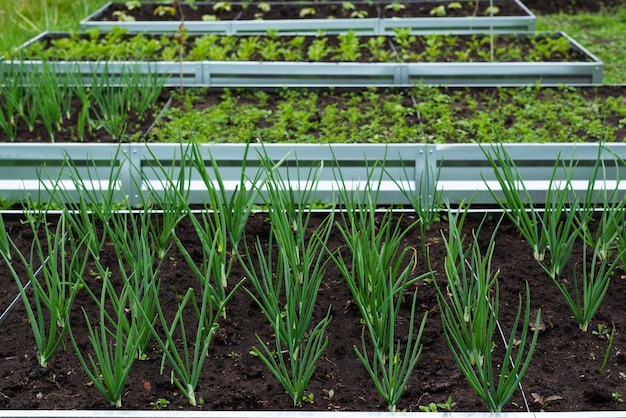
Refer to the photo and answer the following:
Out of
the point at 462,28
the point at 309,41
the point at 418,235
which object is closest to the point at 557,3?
the point at 462,28

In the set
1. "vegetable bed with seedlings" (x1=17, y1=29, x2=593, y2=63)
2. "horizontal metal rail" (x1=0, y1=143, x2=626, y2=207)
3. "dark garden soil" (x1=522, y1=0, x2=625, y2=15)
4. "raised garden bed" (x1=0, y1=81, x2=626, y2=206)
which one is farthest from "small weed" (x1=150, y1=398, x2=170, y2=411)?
"dark garden soil" (x1=522, y1=0, x2=625, y2=15)

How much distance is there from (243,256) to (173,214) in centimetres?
33

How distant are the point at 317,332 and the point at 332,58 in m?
4.00

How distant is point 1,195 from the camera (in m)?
3.72

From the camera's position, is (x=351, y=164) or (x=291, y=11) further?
(x=291, y=11)

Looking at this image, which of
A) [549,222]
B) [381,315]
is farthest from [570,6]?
[381,315]

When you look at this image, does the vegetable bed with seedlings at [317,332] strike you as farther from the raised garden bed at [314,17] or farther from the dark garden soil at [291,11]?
the dark garden soil at [291,11]

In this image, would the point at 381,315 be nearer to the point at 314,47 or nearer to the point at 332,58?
the point at 332,58

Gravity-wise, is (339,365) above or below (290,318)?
below

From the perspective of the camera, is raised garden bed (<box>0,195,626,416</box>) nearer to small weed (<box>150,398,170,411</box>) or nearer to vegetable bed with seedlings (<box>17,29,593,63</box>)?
small weed (<box>150,398,170,411</box>)

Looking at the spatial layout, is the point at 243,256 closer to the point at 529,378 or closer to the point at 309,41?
the point at 529,378

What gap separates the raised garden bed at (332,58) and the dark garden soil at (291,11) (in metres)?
0.98

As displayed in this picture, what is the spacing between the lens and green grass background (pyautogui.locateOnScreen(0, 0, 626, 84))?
6.82 meters

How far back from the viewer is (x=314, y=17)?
25.1 feet
